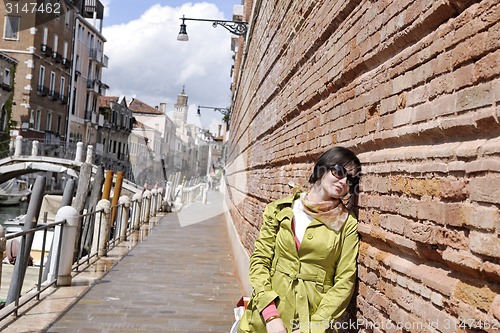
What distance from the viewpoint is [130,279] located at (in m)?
8.56

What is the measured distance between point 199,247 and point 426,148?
11168mm

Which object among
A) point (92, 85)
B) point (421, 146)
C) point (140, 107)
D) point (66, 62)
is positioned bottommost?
point (421, 146)

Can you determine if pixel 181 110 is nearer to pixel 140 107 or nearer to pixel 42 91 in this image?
pixel 140 107

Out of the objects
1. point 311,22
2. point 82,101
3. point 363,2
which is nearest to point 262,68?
point 311,22

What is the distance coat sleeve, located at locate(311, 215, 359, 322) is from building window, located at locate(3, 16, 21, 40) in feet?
150

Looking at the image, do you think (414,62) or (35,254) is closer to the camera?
(414,62)

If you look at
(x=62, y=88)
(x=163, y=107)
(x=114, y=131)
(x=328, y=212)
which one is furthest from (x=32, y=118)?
(x=163, y=107)

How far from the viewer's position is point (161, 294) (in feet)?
24.8

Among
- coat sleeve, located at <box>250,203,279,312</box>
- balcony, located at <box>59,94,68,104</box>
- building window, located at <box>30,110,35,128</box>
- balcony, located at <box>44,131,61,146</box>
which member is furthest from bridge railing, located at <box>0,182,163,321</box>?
balcony, located at <box>59,94,68,104</box>

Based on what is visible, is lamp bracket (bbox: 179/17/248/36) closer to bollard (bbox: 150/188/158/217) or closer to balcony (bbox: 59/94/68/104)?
bollard (bbox: 150/188/158/217)

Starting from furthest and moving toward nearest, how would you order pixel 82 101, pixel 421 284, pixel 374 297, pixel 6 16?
pixel 82 101 → pixel 6 16 → pixel 374 297 → pixel 421 284

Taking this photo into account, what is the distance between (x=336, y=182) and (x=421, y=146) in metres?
0.67

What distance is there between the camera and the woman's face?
9.38 ft

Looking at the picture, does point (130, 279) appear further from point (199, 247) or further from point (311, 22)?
point (311, 22)
